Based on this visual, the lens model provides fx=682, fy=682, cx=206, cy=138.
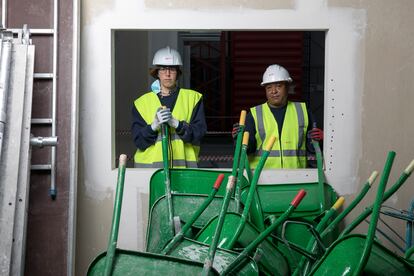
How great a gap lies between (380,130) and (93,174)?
1874mm

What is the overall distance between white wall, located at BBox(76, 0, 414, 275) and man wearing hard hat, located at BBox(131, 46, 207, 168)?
0.51 feet

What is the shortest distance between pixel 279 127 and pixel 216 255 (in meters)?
1.90

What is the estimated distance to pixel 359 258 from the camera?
2.36 metres

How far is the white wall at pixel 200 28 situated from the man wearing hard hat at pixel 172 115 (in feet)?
0.51

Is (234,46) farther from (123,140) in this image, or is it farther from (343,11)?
(343,11)

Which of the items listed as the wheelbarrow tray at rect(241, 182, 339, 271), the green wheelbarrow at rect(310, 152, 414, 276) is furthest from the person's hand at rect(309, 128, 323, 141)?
the green wheelbarrow at rect(310, 152, 414, 276)

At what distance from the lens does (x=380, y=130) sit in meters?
4.43

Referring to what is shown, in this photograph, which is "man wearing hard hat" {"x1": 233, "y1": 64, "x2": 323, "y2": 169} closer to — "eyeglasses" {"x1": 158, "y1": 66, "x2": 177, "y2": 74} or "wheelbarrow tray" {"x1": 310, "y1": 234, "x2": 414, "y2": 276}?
"eyeglasses" {"x1": 158, "y1": 66, "x2": 177, "y2": 74}

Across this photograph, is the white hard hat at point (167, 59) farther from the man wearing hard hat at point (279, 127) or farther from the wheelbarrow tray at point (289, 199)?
the wheelbarrow tray at point (289, 199)

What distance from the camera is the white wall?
4301mm

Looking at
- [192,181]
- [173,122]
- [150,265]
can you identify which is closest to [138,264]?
[150,265]

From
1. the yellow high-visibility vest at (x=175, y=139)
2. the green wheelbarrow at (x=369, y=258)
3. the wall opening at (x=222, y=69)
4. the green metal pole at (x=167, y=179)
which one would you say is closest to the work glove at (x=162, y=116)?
the green metal pole at (x=167, y=179)

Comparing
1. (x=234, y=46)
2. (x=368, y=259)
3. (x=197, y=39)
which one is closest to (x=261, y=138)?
(x=368, y=259)

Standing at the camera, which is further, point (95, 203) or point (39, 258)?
point (95, 203)
